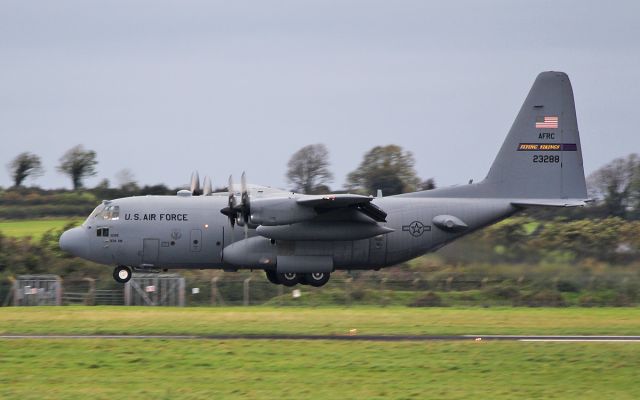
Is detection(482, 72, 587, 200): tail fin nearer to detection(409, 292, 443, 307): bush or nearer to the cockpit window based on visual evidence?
detection(409, 292, 443, 307): bush

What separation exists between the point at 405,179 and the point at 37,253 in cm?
2393

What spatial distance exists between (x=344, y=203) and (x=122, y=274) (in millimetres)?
7419

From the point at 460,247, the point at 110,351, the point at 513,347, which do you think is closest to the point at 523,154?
the point at 460,247

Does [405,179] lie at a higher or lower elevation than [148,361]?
higher

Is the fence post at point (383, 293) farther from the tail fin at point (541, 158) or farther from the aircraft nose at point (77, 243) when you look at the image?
the aircraft nose at point (77, 243)

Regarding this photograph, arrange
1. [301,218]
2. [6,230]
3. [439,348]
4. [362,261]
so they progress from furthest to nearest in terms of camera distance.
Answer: [6,230]
[362,261]
[301,218]
[439,348]

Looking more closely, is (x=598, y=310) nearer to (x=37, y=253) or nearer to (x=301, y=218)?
(x=301, y=218)

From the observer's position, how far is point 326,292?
34625 millimetres

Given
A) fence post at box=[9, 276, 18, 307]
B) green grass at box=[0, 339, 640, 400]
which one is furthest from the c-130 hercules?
green grass at box=[0, 339, 640, 400]

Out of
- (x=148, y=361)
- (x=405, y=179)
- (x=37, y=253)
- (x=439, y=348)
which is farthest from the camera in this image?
(x=405, y=179)

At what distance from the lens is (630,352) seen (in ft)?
66.7

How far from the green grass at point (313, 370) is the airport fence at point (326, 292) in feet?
36.7

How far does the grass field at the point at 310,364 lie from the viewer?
1666cm

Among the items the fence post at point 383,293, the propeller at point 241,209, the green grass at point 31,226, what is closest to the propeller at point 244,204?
the propeller at point 241,209
